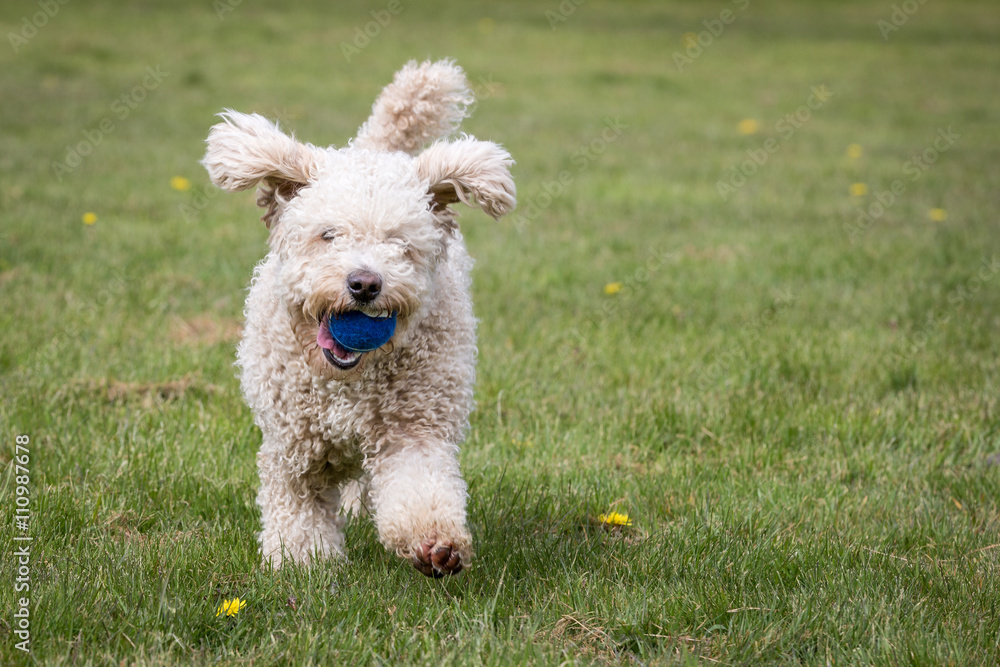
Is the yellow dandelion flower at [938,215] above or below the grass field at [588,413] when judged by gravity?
above

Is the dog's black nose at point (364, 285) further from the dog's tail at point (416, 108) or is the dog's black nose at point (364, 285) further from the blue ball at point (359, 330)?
the dog's tail at point (416, 108)

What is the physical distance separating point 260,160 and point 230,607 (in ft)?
4.44

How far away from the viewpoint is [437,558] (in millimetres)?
2846

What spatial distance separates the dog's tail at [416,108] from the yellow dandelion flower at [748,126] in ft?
36.0

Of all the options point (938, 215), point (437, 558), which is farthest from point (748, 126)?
point (437, 558)

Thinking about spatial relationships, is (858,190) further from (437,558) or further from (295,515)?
(437,558)

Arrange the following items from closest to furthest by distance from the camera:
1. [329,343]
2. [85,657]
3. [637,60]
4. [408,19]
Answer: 1. [85,657]
2. [329,343]
3. [637,60]
4. [408,19]

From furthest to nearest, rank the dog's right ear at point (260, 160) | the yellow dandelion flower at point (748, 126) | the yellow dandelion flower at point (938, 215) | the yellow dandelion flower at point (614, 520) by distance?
the yellow dandelion flower at point (748, 126) < the yellow dandelion flower at point (938, 215) < the yellow dandelion flower at point (614, 520) < the dog's right ear at point (260, 160)

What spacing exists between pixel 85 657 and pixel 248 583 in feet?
1.86

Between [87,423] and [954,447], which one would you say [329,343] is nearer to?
[87,423]

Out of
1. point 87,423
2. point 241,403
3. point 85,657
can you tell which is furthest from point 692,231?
point 85,657

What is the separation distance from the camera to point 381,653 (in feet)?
9.09

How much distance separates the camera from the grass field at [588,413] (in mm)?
2904

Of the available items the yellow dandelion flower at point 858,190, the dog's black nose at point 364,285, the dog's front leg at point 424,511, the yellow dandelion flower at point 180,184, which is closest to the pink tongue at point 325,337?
→ the dog's black nose at point 364,285
